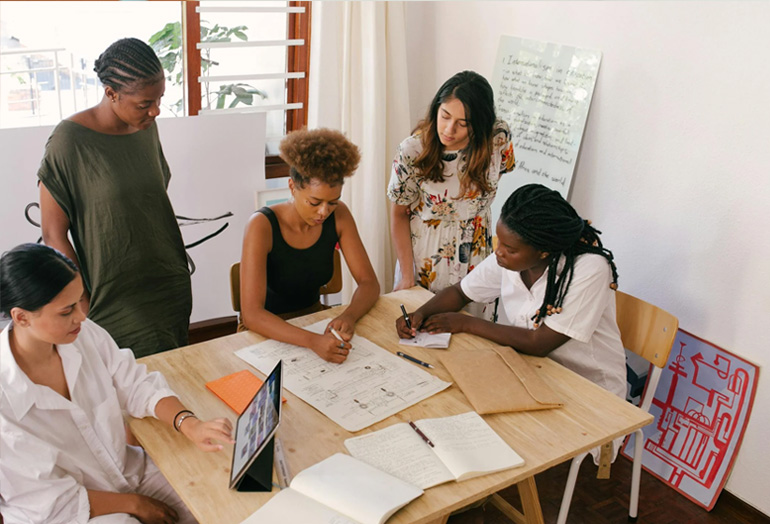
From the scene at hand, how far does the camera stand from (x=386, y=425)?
1653mm

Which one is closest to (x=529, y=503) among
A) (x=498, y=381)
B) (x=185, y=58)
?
(x=498, y=381)

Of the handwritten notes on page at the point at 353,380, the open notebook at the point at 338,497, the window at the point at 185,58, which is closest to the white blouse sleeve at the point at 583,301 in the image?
the handwritten notes on page at the point at 353,380

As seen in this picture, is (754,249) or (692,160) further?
(692,160)

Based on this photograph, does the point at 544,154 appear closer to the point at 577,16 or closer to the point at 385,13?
the point at 577,16

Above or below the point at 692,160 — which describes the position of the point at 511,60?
above

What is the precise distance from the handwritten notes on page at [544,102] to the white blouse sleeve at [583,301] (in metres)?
1.06

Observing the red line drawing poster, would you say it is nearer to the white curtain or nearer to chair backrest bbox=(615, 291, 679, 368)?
chair backrest bbox=(615, 291, 679, 368)

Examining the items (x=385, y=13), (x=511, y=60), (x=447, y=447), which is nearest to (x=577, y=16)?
(x=511, y=60)

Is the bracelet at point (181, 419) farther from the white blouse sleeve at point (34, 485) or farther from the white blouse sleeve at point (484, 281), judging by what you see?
the white blouse sleeve at point (484, 281)

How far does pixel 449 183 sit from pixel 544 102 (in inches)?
31.7

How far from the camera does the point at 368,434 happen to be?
5.28ft

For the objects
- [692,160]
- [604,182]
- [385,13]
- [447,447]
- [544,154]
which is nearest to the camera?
[447,447]

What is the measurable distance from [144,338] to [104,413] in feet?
2.19

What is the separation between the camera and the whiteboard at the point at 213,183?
3.05m
